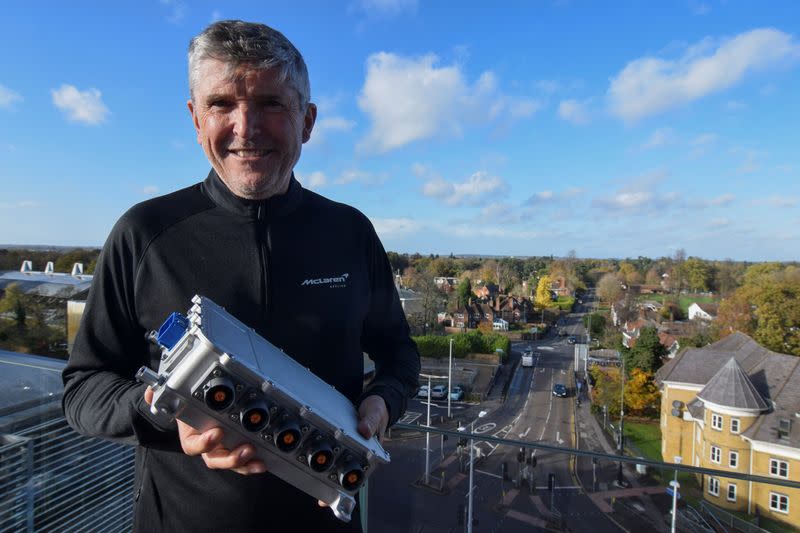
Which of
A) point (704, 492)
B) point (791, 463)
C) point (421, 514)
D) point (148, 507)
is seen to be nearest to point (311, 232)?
point (148, 507)

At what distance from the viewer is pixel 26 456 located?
79.6 inches

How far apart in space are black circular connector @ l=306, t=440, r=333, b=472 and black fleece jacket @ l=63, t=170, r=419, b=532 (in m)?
0.39

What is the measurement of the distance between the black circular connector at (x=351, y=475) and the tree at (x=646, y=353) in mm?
24490

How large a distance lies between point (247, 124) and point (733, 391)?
634 inches

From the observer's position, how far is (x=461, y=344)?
2834 cm

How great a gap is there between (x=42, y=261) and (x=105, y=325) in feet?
100

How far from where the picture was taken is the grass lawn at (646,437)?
1730cm

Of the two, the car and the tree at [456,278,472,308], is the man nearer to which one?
the car

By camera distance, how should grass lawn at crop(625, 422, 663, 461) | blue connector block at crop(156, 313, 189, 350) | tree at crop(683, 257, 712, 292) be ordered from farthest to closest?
tree at crop(683, 257, 712, 292) < grass lawn at crop(625, 422, 663, 461) < blue connector block at crop(156, 313, 189, 350)

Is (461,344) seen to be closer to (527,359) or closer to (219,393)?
(527,359)

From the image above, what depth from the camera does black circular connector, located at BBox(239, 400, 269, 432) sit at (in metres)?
0.93

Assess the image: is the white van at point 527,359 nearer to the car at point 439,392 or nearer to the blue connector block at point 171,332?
the car at point 439,392

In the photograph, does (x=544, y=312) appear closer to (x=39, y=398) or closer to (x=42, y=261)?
(x=42, y=261)

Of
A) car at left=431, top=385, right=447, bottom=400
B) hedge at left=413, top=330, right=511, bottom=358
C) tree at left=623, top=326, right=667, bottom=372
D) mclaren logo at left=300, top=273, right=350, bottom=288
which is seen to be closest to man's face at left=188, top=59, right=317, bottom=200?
mclaren logo at left=300, top=273, right=350, bottom=288
